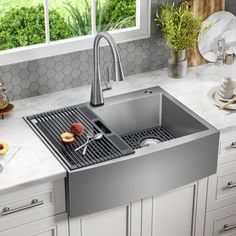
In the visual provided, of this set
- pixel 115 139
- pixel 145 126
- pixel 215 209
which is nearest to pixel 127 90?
pixel 145 126

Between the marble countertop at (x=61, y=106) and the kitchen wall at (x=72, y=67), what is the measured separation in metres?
0.04

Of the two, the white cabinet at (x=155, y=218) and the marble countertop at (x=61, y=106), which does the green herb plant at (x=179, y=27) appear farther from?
the white cabinet at (x=155, y=218)

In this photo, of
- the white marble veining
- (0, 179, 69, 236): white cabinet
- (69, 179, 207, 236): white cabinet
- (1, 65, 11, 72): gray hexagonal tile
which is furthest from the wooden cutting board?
(0, 179, 69, 236): white cabinet

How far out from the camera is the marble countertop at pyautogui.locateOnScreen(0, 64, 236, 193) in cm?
288

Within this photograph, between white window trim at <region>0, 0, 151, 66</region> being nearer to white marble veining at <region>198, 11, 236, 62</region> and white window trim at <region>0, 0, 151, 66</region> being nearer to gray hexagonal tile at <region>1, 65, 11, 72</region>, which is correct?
gray hexagonal tile at <region>1, 65, 11, 72</region>

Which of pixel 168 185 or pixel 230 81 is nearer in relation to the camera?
pixel 168 185

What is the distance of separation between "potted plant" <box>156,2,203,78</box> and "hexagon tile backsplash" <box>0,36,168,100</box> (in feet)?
0.46

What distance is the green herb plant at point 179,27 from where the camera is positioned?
11.9ft

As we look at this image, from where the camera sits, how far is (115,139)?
3.16 m

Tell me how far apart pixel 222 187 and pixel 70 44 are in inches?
43.4

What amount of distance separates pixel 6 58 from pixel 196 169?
43.7 inches

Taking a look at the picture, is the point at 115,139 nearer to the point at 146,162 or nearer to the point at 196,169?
the point at 146,162

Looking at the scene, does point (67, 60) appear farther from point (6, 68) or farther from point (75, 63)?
point (6, 68)

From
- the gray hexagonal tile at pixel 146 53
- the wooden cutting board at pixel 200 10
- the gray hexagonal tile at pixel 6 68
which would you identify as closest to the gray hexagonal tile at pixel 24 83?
the gray hexagonal tile at pixel 6 68
